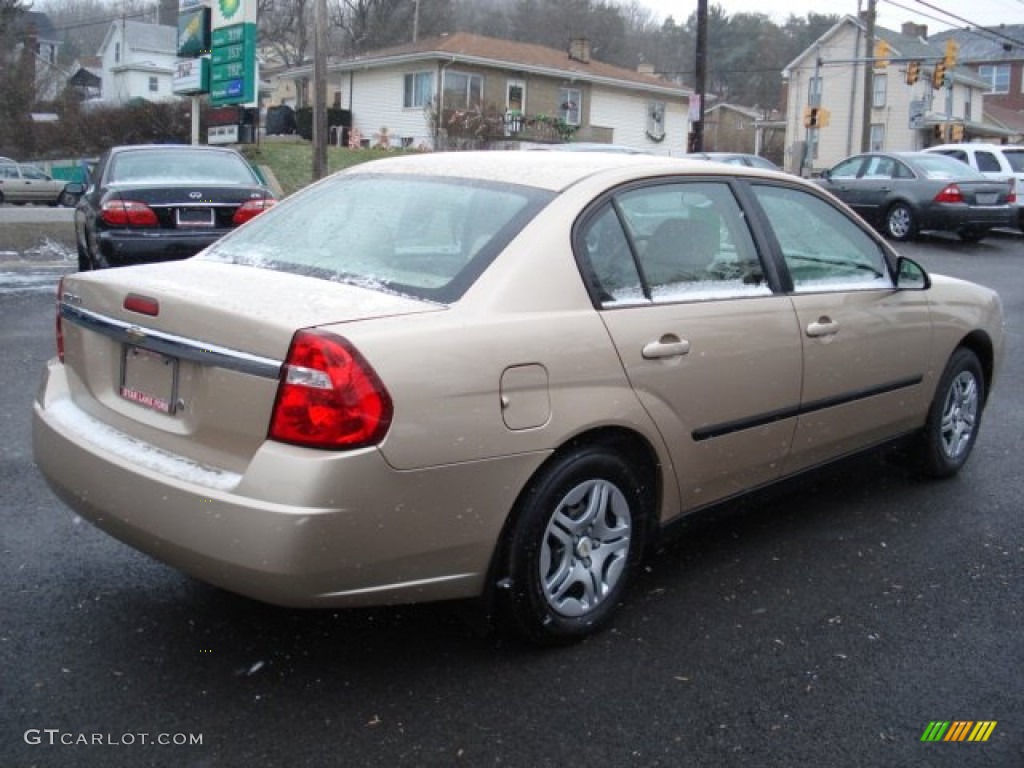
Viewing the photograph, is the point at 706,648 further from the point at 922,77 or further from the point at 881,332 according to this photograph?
the point at 922,77

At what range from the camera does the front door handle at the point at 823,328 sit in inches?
165

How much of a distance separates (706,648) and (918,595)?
99 cm

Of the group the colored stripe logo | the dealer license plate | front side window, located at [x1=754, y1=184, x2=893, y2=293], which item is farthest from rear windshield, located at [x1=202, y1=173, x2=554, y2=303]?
the colored stripe logo

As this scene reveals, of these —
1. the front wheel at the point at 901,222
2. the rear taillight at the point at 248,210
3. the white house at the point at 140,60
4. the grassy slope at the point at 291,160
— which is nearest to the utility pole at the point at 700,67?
the front wheel at the point at 901,222

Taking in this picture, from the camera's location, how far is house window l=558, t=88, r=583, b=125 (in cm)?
4288

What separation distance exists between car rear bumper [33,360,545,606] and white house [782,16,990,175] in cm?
4924

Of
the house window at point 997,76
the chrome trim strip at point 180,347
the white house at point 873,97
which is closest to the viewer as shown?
the chrome trim strip at point 180,347

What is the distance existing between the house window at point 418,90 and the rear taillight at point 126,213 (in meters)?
31.3

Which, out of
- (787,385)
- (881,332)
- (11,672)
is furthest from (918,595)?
(11,672)

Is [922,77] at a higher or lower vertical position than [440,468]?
higher

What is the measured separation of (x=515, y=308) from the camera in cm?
321

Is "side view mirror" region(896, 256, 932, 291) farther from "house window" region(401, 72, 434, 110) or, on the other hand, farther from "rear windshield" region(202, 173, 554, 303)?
"house window" region(401, 72, 434, 110)

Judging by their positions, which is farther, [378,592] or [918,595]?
[918,595]

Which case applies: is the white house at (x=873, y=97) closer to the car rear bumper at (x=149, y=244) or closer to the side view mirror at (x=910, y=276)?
the car rear bumper at (x=149, y=244)
